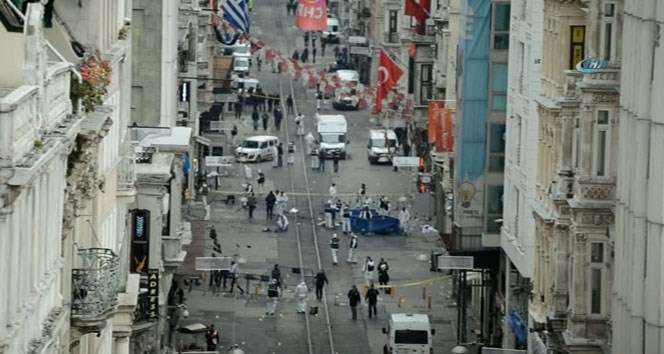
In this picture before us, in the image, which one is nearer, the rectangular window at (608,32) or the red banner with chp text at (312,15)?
the rectangular window at (608,32)

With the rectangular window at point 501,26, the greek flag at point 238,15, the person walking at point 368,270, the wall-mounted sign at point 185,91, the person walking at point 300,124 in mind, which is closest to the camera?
the rectangular window at point 501,26

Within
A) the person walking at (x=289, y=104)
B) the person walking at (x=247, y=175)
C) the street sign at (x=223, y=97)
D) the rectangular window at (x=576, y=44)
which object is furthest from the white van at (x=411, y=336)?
the person walking at (x=289, y=104)

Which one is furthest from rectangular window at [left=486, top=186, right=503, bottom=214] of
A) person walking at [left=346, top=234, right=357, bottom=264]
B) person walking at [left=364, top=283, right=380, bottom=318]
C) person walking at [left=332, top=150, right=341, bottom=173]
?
person walking at [left=332, top=150, right=341, bottom=173]

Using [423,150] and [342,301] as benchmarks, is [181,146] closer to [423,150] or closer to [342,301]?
[342,301]

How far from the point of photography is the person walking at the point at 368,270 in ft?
383

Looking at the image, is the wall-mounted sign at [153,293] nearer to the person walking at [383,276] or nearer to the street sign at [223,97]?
the person walking at [383,276]

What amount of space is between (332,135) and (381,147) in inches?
149

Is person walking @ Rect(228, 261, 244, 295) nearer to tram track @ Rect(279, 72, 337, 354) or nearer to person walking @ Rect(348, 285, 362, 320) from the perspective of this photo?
tram track @ Rect(279, 72, 337, 354)

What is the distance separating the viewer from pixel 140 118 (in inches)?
3718

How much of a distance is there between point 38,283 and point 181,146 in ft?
167

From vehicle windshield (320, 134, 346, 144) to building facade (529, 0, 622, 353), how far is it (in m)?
79.5

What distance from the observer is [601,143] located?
233ft

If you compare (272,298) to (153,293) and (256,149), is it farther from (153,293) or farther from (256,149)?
(256,149)

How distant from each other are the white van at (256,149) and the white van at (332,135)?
2.88 meters
